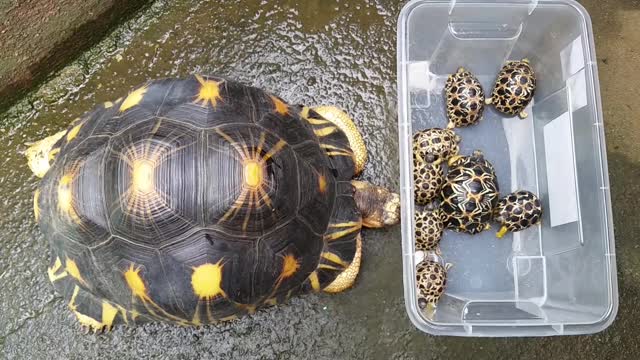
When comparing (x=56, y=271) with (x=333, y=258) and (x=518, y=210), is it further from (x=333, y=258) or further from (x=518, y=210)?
(x=518, y=210)

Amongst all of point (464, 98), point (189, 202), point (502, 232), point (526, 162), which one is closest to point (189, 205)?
point (189, 202)

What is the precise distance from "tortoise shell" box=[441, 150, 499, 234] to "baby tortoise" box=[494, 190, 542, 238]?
4cm

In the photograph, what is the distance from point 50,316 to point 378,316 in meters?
1.21

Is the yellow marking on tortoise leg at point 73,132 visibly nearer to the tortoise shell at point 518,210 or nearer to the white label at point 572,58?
the tortoise shell at point 518,210

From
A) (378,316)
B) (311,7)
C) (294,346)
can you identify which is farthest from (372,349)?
(311,7)

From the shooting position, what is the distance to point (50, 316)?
2.01 m

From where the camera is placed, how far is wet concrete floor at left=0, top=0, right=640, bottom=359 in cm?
199

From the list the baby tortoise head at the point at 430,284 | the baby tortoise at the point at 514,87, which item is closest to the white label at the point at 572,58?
the baby tortoise at the point at 514,87

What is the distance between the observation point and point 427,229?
72.2 inches

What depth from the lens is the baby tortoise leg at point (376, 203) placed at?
1.85m

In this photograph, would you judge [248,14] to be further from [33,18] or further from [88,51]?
[33,18]

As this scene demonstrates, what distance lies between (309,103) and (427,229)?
26.0 inches

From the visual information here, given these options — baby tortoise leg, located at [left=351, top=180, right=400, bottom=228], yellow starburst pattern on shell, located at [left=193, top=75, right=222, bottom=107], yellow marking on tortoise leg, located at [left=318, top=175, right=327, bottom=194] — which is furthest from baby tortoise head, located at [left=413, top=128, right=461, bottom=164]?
yellow starburst pattern on shell, located at [left=193, top=75, right=222, bottom=107]

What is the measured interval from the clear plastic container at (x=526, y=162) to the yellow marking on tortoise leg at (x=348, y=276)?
0.72 ft
